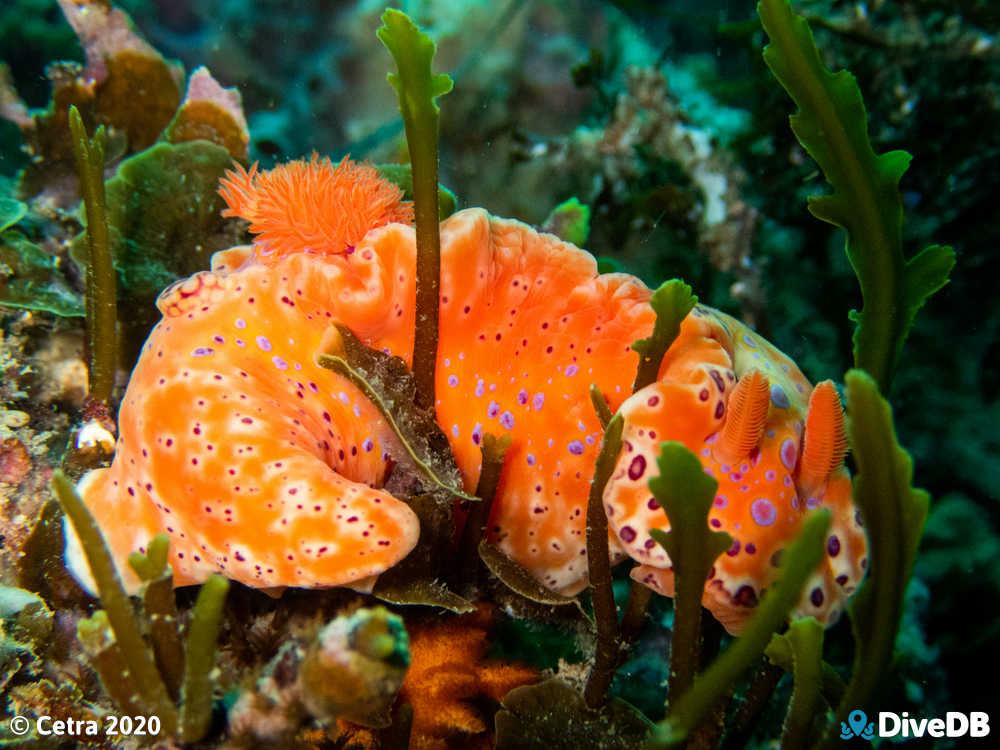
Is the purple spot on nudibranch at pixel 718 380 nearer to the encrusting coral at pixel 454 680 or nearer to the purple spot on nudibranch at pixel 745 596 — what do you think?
the purple spot on nudibranch at pixel 745 596

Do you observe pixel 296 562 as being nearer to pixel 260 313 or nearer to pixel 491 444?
pixel 491 444

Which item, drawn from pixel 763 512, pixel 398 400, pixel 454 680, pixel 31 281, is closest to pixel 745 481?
pixel 763 512

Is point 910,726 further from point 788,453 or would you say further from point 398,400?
point 398,400

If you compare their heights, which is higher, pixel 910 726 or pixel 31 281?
pixel 31 281

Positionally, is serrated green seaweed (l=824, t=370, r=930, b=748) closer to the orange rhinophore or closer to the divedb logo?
the divedb logo

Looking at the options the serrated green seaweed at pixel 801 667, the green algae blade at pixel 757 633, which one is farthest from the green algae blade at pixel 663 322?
the serrated green seaweed at pixel 801 667

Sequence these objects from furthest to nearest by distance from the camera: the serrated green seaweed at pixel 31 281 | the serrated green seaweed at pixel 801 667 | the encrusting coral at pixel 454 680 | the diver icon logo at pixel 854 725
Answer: the serrated green seaweed at pixel 31 281 < the encrusting coral at pixel 454 680 < the diver icon logo at pixel 854 725 < the serrated green seaweed at pixel 801 667
